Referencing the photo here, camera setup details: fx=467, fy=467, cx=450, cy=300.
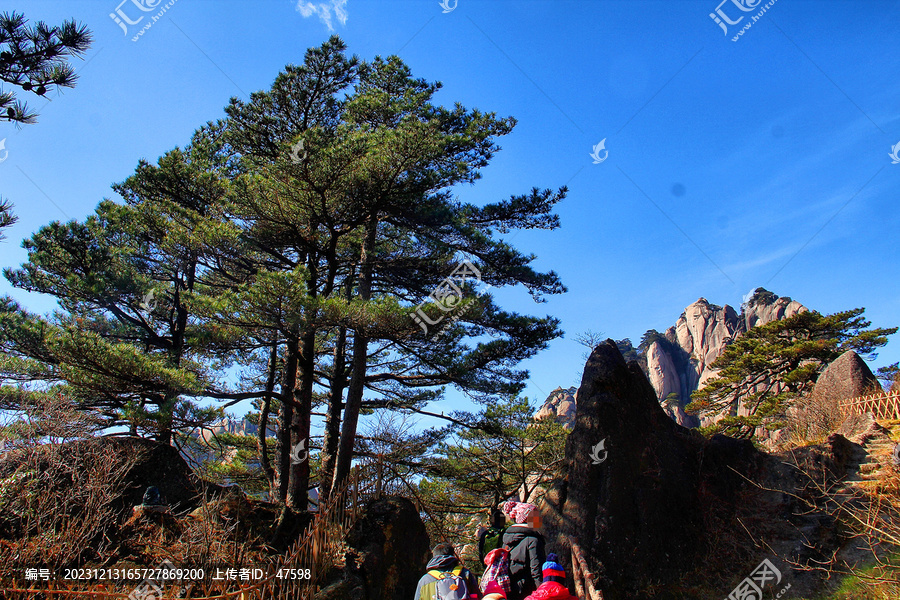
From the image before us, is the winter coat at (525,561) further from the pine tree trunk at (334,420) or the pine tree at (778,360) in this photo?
the pine tree at (778,360)

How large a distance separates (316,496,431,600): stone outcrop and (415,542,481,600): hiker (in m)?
2.47

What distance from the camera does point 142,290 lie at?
11.3 meters

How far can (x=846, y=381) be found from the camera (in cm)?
1292

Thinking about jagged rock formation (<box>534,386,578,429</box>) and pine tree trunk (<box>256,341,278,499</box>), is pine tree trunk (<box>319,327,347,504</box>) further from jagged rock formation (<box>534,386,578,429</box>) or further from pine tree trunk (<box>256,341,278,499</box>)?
jagged rock formation (<box>534,386,578,429</box>)

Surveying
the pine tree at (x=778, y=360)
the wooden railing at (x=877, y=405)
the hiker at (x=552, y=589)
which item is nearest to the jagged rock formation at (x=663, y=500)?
the wooden railing at (x=877, y=405)

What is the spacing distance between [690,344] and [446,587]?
6540 centimetres

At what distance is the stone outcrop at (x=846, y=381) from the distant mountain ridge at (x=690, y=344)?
1610 inches

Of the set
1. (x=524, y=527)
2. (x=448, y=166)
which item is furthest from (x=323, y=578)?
(x=448, y=166)

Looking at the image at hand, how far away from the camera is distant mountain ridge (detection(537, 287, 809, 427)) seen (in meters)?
54.1

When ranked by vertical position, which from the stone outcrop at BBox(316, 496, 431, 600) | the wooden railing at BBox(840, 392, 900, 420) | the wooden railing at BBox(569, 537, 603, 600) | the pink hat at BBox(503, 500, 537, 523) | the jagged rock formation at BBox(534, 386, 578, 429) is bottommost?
the wooden railing at BBox(569, 537, 603, 600)

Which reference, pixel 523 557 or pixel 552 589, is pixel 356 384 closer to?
pixel 523 557

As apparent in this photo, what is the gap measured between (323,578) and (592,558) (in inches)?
163

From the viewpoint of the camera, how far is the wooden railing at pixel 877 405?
977 cm

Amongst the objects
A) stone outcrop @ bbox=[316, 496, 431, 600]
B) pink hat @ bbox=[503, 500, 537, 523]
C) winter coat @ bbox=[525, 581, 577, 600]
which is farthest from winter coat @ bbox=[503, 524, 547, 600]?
stone outcrop @ bbox=[316, 496, 431, 600]
